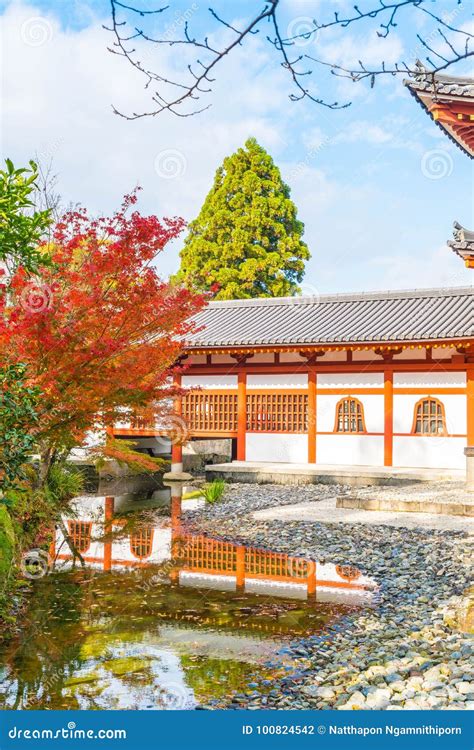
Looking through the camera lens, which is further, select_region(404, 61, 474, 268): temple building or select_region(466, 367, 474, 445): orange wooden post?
select_region(466, 367, 474, 445): orange wooden post

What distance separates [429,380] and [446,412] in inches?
34.5

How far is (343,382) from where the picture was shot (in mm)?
19359

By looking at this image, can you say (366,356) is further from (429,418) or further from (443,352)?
(429,418)

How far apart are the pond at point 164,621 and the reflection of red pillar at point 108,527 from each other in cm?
5

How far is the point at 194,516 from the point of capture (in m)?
13.9

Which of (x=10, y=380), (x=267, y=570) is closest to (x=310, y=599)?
(x=267, y=570)

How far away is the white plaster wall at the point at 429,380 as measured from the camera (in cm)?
1806

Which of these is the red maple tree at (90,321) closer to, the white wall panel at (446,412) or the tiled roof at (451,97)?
the tiled roof at (451,97)

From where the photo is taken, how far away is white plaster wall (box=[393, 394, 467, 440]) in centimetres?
1797

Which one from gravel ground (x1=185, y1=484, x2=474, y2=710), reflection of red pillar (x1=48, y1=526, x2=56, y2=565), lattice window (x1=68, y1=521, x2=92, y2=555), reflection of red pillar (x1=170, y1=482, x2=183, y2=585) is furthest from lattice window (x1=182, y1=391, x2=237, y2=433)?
reflection of red pillar (x1=48, y1=526, x2=56, y2=565)

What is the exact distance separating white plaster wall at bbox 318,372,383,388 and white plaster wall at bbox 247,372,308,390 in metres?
0.51

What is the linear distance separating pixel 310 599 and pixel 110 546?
4.14 meters

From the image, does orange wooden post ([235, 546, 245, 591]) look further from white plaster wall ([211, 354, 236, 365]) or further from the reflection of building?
white plaster wall ([211, 354, 236, 365])

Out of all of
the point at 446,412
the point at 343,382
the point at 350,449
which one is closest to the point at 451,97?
the point at 446,412
